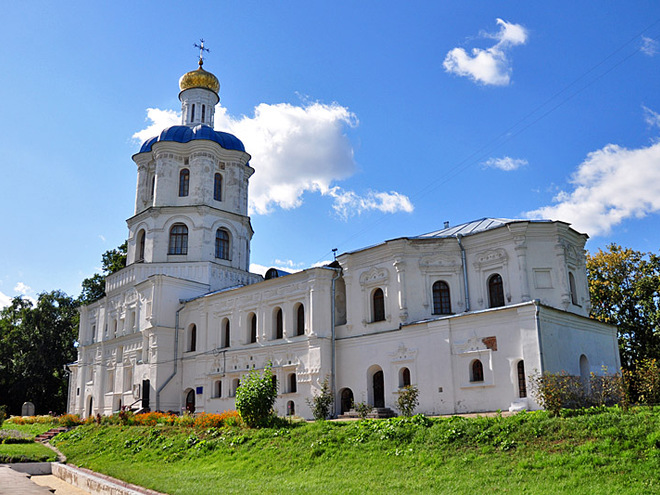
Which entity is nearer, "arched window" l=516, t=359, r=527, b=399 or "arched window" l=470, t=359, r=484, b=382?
"arched window" l=516, t=359, r=527, b=399

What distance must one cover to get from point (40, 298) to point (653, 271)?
136 feet

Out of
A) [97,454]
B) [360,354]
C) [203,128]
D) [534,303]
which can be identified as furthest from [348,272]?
[203,128]

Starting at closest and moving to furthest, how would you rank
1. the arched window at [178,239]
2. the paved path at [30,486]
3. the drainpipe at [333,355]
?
the paved path at [30,486]
the drainpipe at [333,355]
the arched window at [178,239]

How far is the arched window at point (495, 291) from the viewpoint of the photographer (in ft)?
71.3

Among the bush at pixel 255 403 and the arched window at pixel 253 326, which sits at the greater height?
the arched window at pixel 253 326

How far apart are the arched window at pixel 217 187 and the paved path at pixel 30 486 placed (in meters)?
19.5

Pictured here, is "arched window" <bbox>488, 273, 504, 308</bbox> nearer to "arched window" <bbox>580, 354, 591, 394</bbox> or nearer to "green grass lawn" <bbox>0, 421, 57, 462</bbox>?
"arched window" <bbox>580, 354, 591, 394</bbox>

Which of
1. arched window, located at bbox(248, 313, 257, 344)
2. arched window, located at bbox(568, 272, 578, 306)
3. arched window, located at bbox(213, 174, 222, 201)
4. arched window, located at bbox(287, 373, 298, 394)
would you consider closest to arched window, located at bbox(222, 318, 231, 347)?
arched window, located at bbox(248, 313, 257, 344)

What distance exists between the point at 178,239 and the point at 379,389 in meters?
15.3

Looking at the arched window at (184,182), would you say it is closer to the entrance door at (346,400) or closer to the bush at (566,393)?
the entrance door at (346,400)

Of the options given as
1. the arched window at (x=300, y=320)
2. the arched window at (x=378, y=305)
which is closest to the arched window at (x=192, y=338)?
the arched window at (x=300, y=320)

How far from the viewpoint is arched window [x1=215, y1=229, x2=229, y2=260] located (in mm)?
33031

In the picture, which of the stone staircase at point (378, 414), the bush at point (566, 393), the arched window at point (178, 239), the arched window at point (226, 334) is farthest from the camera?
the arched window at point (178, 239)

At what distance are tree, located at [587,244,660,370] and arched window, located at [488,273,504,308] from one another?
971 cm
